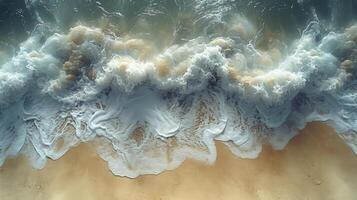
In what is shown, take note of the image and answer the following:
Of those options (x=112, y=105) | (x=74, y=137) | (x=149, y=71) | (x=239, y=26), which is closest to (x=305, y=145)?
(x=239, y=26)

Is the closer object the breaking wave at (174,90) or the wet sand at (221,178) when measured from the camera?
the wet sand at (221,178)

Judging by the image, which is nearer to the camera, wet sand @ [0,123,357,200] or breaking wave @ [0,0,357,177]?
wet sand @ [0,123,357,200]

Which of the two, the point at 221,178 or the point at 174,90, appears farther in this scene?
the point at 174,90

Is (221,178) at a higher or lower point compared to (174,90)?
lower
